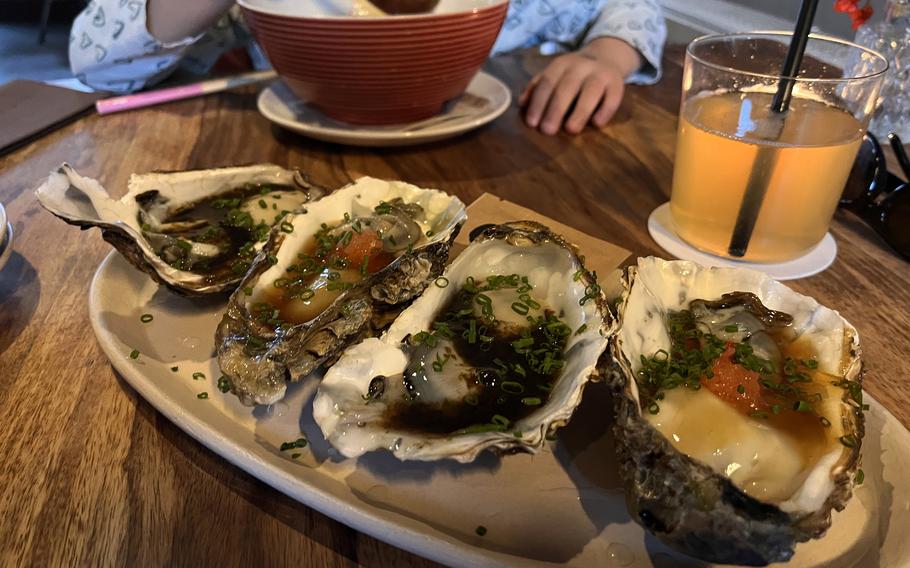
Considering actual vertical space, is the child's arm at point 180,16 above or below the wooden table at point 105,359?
above

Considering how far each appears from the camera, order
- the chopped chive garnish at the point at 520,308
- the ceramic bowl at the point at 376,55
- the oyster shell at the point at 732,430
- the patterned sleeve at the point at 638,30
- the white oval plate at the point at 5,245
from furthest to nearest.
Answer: the patterned sleeve at the point at 638,30, the ceramic bowl at the point at 376,55, the white oval plate at the point at 5,245, the chopped chive garnish at the point at 520,308, the oyster shell at the point at 732,430

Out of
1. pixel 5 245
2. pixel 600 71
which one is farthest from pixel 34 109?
pixel 600 71

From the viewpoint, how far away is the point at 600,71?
5.63 feet

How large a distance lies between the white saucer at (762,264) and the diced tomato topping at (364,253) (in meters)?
0.55

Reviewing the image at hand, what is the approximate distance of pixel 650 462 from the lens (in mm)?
637

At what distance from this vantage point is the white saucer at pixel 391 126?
144cm

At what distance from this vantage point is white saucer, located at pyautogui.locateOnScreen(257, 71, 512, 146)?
1.44 metres

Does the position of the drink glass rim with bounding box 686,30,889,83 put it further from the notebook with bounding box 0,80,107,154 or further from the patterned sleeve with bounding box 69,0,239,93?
the notebook with bounding box 0,80,107,154

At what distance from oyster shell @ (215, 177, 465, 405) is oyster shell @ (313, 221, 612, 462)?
5 centimetres

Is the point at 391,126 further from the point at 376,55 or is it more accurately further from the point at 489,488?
the point at 489,488

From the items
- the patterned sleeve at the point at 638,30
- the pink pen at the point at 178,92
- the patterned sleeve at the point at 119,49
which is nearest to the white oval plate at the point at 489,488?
the pink pen at the point at 178,92

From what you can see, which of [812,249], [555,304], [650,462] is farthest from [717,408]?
[812,249]

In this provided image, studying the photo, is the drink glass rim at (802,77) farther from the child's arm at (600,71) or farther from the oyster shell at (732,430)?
the child's arm at (600,71)

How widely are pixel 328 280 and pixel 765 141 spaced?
0.75 m
